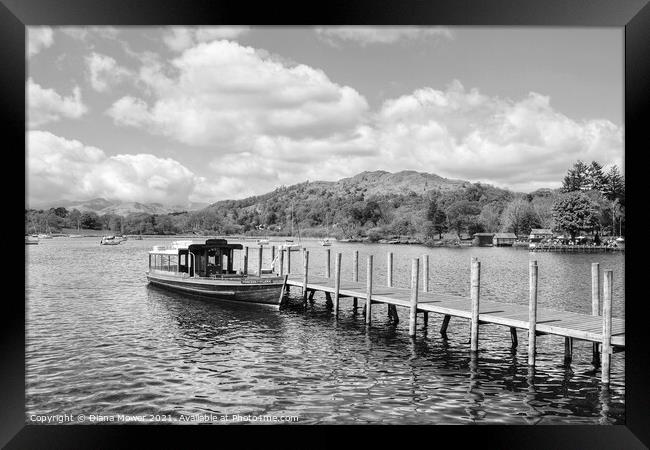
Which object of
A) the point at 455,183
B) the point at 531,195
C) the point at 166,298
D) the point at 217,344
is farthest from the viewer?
the point at 455,183

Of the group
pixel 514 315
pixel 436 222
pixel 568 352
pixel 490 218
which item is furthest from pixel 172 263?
pixel 436 222

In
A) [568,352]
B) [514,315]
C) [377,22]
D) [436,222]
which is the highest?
[377,22]

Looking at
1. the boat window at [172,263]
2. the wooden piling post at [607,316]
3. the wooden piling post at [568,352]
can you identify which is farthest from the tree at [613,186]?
the wooden piling post at [607,316]

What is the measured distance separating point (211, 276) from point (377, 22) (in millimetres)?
16020

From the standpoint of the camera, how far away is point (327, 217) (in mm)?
111062

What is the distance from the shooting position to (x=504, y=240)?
78.6m

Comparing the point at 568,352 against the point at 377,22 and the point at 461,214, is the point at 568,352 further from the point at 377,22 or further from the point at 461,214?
the point at 461,214

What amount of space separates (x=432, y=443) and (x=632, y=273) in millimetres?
2974

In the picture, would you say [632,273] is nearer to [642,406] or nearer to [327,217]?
[642,406]

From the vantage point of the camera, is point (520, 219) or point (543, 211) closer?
point (543, 211)

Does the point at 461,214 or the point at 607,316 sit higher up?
the point at 461,214

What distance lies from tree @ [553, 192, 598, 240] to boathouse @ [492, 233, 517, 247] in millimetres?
13697

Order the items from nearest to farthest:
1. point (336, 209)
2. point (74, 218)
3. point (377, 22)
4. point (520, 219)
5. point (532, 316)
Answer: point (377, 22) → point (532, 316) → point (520, 219) → point (74, 218) → point (336, 209)

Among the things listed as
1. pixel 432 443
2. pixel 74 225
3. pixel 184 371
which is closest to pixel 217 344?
pixel 184 371
